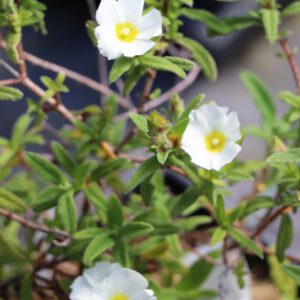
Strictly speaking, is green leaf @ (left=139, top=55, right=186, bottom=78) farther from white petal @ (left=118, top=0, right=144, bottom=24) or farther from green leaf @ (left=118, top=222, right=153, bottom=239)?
green leaf @ (left=118, top=222, right=153, bottom=239)

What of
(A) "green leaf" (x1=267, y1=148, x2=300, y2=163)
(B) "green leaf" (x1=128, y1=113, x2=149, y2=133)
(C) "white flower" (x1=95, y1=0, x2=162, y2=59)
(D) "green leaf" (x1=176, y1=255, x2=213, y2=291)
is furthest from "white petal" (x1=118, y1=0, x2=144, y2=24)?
(D) "green leaf" (x1=176, y1=255, x2=213, y2=291)

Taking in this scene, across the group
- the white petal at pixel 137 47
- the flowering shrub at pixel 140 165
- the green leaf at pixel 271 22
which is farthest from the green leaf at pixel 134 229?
the green leaf at pixel 271 22

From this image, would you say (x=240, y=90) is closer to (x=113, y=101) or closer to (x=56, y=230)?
(x=113, y=101)

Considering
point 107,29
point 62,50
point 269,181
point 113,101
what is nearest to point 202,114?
point 107,29

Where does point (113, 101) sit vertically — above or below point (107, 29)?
below

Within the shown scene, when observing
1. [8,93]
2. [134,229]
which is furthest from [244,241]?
[8,93]

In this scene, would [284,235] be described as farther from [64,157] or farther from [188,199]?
[64,157]
